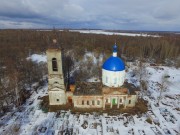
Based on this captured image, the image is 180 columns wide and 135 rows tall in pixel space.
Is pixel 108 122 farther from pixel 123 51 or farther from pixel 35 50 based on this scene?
pixel 35 50

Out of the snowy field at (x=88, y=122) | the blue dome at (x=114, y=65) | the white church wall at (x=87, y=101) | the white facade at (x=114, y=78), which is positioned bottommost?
the snowy field at (x=88, y=122)

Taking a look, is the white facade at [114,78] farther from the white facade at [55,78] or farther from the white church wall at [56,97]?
the white church wall at [56,97]

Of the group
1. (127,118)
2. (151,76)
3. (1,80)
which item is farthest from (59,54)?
(151,76)

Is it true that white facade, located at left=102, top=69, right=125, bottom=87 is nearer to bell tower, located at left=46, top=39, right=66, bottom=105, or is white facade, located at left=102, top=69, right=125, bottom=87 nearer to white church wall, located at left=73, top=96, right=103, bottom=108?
white church wall, located at left=73, top=96, right=103, bottom=108

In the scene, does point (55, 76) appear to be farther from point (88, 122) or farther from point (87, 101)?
point (88, 122)

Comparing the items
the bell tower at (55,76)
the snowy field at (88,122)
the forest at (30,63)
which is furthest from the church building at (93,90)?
the forest at (30,63)

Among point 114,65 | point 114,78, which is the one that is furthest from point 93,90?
point 114,65
